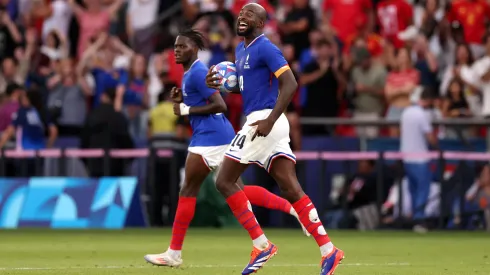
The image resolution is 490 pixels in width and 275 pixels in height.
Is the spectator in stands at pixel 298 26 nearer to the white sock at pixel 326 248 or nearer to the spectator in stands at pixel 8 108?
the spectator in stands at pixel 8 108

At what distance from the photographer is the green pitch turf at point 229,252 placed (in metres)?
12.4

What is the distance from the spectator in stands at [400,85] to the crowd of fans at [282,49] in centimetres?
2

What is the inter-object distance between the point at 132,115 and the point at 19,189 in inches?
111

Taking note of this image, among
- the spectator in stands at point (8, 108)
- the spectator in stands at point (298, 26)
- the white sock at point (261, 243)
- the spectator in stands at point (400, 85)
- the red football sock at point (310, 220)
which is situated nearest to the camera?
the red football sock at point (310, 220)

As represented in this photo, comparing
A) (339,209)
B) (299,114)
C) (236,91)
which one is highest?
(236,91)

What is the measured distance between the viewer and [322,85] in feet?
74.4

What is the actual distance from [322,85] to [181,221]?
10.1 m

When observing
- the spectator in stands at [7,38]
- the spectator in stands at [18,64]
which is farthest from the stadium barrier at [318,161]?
the spectator in stands at [7,38]

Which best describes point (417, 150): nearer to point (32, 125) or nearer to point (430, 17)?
point (430, 17)

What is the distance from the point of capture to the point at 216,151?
1348 centimetres

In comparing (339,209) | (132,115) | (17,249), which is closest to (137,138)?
(132,115)

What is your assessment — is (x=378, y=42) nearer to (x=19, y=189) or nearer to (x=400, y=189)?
(x=400, y=189)

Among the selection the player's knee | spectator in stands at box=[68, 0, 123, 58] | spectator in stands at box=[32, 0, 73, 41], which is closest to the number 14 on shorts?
the player's knee

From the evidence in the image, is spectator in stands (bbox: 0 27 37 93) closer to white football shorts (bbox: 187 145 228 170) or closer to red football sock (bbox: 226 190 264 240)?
white football shorts (bbox: 187 145 228 170)
